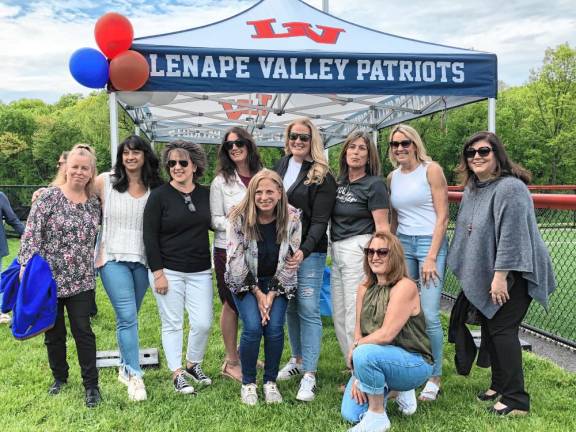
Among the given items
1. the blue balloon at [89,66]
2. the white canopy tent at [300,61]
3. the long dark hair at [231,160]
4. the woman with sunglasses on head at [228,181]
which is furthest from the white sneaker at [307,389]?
the blue balloon at [89,66]

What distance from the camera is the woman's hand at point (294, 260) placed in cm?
336

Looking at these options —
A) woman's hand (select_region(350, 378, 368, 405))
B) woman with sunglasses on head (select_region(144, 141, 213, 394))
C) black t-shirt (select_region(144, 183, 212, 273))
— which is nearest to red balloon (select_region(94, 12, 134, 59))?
woman with sunglasses on head (select_region(144, 141, 213, 394))

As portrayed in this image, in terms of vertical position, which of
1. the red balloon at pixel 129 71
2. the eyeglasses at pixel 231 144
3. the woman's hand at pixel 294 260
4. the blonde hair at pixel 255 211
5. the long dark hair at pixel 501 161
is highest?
the red balloon at pixel 129 71

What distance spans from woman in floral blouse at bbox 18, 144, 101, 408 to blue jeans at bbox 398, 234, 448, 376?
2.23 metres

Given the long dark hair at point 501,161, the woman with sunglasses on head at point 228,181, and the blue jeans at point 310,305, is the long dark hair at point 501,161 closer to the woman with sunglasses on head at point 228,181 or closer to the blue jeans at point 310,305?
the blue jeans at point 310,305

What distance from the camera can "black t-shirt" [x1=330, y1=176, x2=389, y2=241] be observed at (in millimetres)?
3387

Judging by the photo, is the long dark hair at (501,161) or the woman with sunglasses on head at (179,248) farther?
the woman with sunglasses on head at (179,248)

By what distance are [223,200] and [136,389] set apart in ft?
4.81

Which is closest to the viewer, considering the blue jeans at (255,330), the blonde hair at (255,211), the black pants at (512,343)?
the black pants at (512,343)

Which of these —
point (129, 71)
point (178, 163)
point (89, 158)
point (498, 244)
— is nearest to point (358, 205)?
point (498, 244)

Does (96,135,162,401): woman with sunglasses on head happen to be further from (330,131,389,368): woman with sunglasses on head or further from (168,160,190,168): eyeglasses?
(330,131,389,368): woman with sunglasses on head

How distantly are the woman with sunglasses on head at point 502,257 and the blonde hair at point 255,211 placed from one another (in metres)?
1.19

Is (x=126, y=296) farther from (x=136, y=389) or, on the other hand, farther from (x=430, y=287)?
(x=430, y=287)

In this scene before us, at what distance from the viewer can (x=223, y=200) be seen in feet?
12.1
